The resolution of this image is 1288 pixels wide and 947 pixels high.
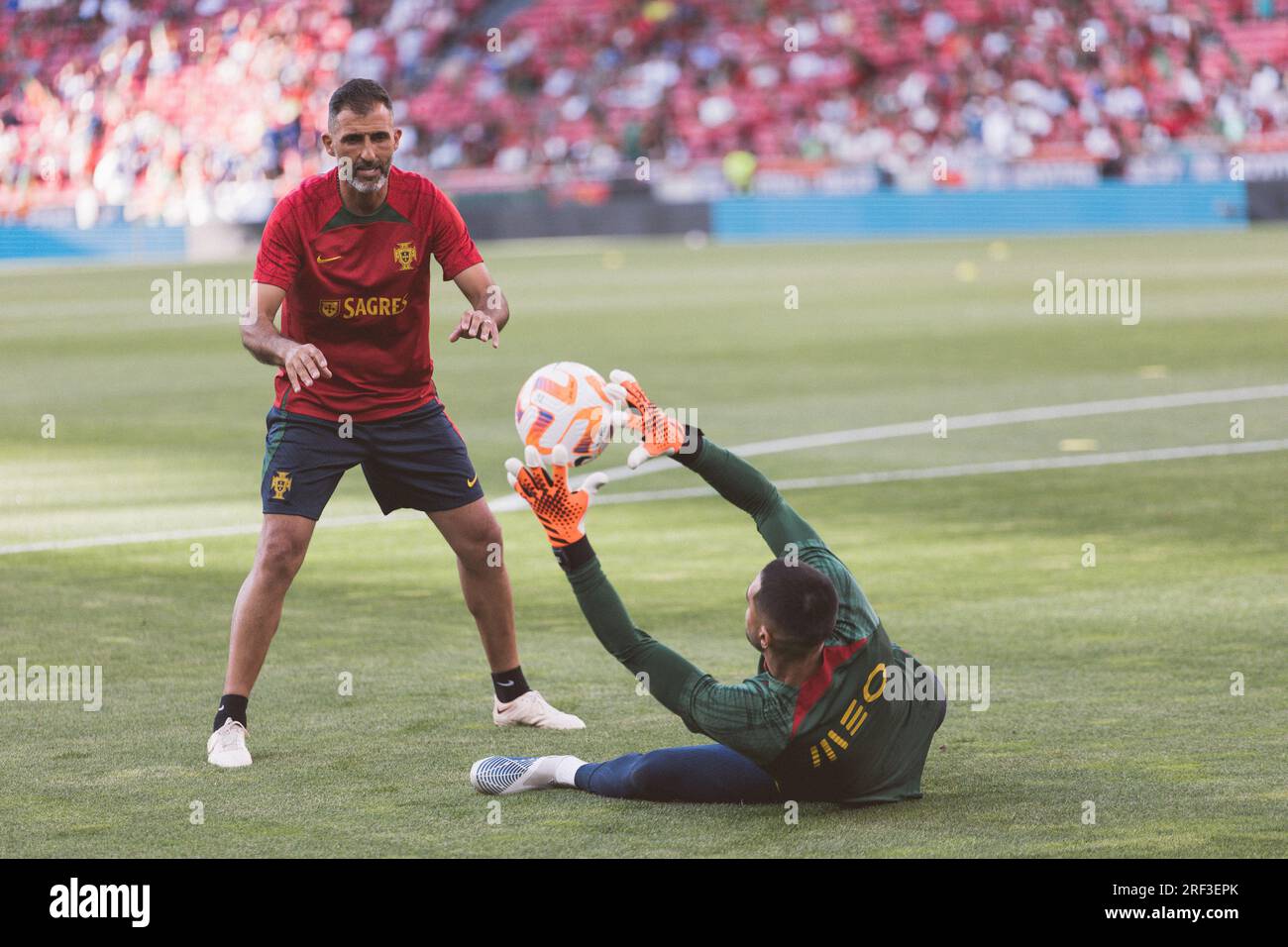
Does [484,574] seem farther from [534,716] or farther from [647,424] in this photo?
[647,424]

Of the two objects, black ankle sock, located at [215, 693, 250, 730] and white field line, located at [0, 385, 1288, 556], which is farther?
white field line, located at [0, 385, 1288, 556]

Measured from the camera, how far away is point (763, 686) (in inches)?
237

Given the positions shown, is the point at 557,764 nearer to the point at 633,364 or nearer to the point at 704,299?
the point at 633,364

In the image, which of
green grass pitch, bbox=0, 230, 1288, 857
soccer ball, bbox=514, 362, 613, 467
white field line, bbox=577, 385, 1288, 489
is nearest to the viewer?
green grass pitch, bbox=0, 230, 1288, 857

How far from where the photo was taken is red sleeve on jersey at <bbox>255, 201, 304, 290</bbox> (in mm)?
7145

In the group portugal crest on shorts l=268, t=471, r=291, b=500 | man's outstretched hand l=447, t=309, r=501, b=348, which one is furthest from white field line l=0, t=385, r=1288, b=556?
portugal crest on shorts l=268, t=471, r=291, b=500

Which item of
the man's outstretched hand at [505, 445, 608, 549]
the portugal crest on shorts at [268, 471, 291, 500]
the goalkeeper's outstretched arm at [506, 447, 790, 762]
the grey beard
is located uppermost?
the grey beard

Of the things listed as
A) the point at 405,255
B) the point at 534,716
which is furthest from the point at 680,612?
the point at 405,255

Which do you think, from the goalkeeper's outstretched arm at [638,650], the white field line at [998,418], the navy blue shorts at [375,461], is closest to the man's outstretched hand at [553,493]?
the goalkeeper's outstretched arm at [638,650]

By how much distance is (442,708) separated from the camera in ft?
25.9

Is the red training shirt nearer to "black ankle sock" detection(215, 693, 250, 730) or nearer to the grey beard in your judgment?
the grey beard

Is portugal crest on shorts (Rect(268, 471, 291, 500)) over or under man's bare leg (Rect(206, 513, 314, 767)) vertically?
over

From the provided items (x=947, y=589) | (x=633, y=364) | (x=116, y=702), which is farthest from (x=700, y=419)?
(x=116, y=702)

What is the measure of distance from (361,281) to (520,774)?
1.89 metres
